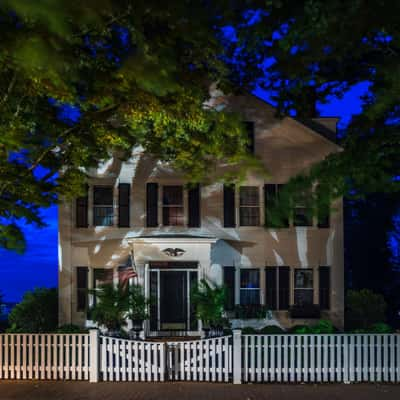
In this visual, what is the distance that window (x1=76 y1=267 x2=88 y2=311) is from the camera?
61.9ft

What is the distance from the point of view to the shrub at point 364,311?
19.1 meters

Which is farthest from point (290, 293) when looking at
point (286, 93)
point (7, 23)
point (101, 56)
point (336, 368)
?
point (7, 23)

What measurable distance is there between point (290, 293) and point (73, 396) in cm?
995

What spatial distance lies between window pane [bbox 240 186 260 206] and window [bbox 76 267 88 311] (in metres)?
5.93

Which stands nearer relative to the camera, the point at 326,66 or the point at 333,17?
the point at 333,17

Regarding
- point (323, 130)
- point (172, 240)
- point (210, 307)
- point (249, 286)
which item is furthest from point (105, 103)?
point (323, 130)

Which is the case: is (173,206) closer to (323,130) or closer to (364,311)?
(323,130)

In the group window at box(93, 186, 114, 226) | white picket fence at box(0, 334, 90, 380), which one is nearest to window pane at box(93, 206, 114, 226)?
window at box(93, 186, 114, 226)

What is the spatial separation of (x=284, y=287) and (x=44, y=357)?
369 inches

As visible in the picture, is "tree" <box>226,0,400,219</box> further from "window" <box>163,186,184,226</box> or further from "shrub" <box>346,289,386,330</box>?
"shrub" <box>346,289,386,330</box>

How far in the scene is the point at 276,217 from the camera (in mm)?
Answer: 7508

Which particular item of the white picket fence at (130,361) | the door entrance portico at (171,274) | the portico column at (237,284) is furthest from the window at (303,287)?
the white picket fence at (130,361)

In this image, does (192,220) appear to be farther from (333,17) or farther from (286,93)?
(333,17)

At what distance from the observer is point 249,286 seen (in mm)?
→ 18953
